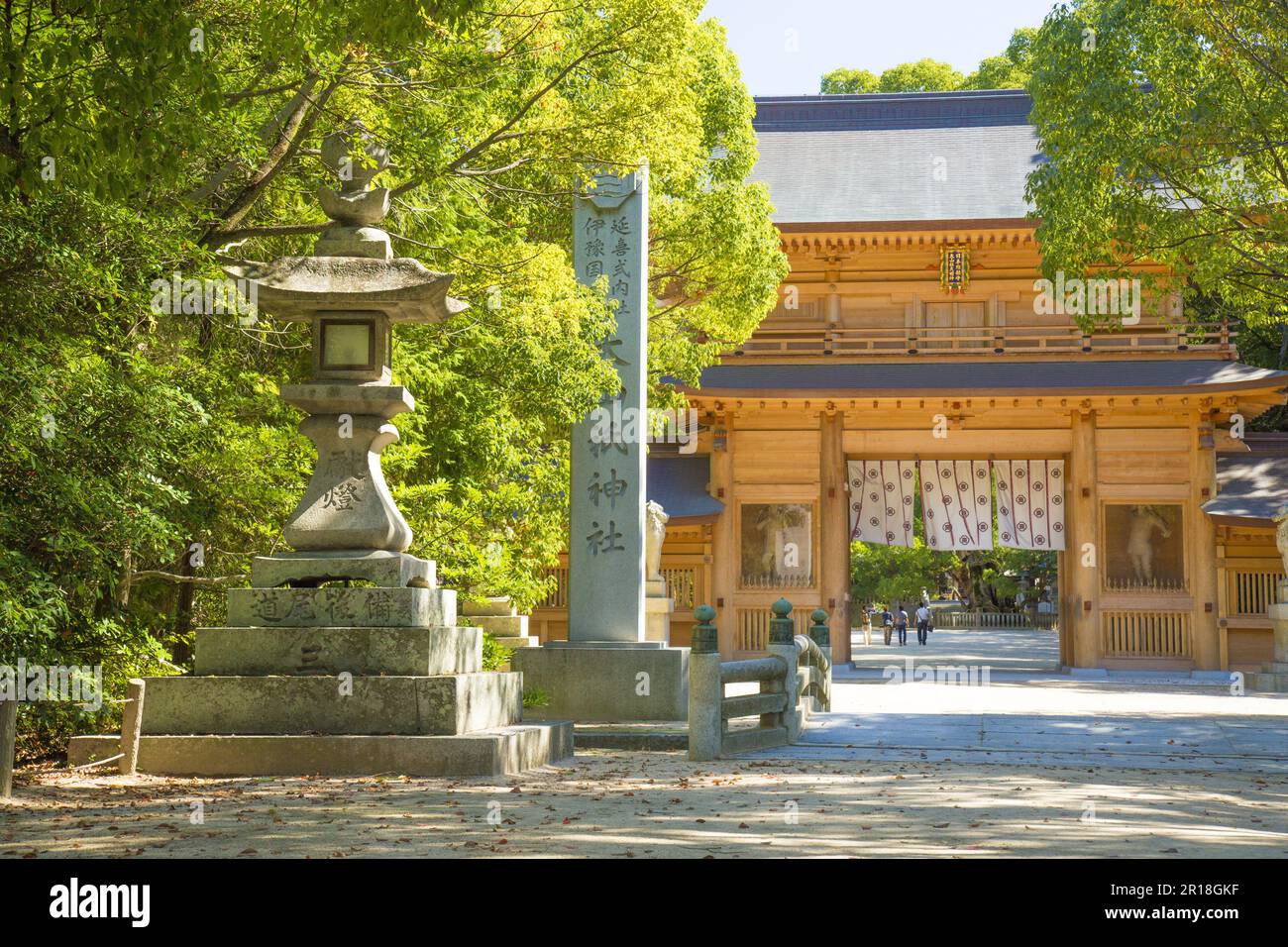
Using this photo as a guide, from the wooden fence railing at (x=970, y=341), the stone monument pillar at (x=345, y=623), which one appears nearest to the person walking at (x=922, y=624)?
the wooden fence railing at (x=970, y=341)

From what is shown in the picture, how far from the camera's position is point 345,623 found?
866 cm

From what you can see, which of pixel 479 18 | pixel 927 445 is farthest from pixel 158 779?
pixel 927 445

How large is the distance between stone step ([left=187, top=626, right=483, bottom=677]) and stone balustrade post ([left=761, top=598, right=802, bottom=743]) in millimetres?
3809

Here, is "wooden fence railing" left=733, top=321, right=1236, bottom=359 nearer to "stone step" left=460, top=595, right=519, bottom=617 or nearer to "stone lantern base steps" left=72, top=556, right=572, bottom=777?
"stone step" left=460, top=595, right=519, bottom=617

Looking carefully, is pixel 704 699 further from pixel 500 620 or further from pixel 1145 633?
pixel 1145 633

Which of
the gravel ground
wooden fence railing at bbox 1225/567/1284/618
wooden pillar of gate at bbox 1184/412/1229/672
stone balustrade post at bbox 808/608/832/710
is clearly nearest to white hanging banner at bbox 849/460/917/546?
wooden pillar of gate at bbox 1184/412/1229/672

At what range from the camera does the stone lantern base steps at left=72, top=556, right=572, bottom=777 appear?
8352 millimetres

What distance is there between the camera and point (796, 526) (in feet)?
78.0

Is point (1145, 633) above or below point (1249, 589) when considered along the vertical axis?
below

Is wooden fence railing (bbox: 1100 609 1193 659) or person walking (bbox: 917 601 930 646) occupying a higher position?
wooden fence railing (bbox: 1100 609 1193 659)

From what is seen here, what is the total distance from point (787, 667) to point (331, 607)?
4.42m

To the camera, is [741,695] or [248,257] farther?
[248,257]

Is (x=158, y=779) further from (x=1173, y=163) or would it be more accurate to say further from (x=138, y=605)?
(x=1173, y=163)

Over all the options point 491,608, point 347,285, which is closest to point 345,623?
point 347,285
